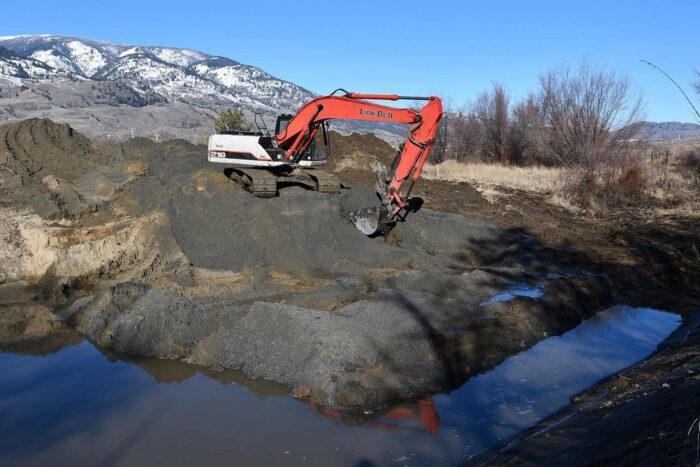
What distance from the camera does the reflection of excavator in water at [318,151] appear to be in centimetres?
1255

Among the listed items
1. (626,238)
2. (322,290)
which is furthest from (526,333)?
(626,238)

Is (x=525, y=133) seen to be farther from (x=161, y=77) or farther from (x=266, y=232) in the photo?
(x=161, y=77)

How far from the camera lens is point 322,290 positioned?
31.0 ft

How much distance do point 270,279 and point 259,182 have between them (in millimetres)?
3135

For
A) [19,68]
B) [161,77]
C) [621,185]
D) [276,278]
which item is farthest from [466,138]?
[161,77]

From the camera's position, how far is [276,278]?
10.2 m

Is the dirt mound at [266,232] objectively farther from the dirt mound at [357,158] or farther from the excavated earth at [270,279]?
the dirt mound at [357,158]

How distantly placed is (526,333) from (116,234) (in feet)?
24.6

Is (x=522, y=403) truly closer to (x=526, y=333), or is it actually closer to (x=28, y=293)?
(x=526, y=333)

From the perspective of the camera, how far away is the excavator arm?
12336mm

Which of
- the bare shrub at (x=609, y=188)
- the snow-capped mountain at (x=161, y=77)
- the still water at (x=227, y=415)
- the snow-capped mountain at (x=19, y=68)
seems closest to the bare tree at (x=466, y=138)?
the bare shrub at (x=609, y=188)

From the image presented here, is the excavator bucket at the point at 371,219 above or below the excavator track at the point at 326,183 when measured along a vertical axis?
below

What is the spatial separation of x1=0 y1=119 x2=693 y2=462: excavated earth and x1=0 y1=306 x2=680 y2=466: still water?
280 millimetres

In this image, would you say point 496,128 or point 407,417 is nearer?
point 407,417
